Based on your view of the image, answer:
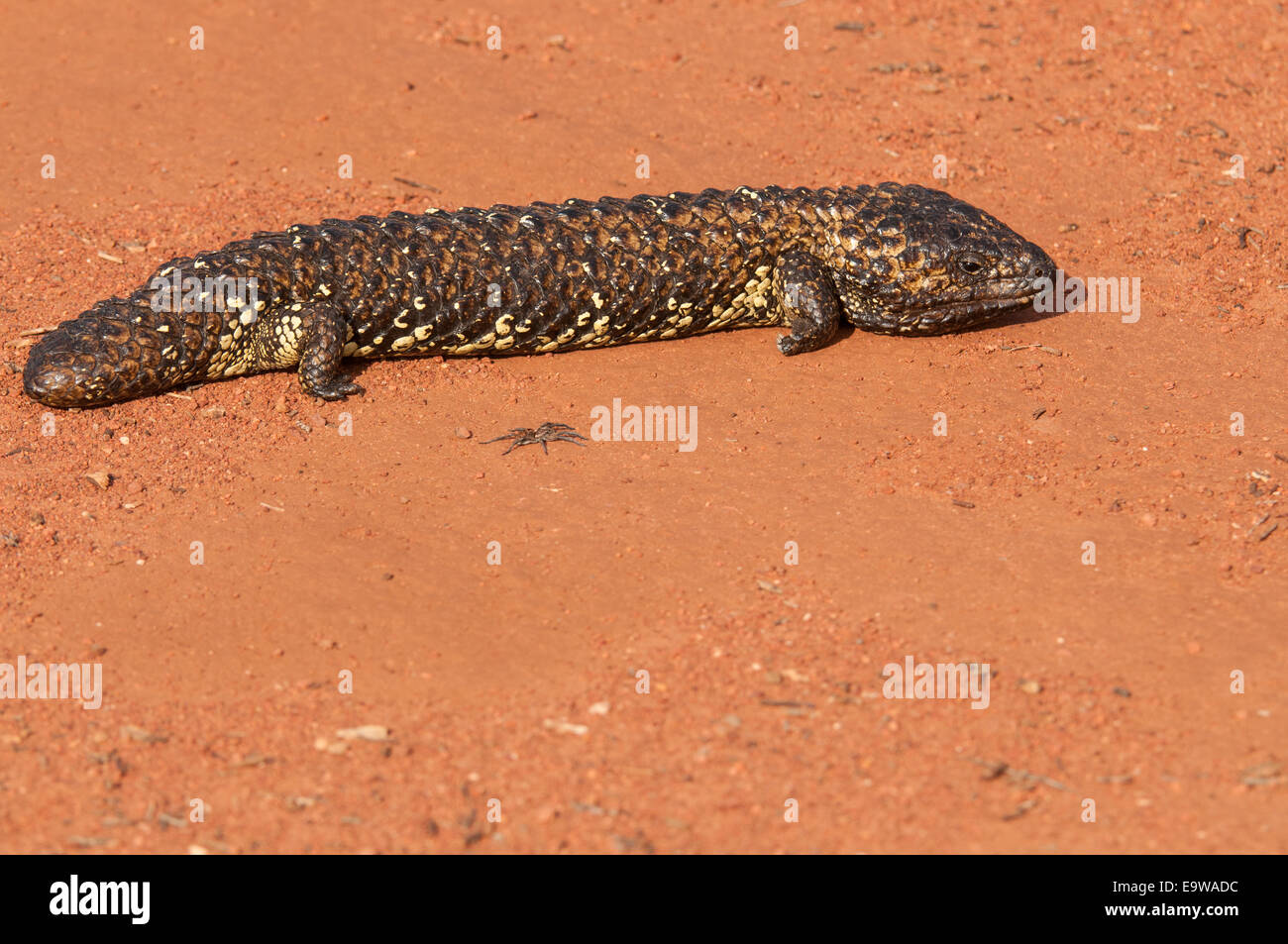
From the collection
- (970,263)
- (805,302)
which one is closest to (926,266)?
(970,263)

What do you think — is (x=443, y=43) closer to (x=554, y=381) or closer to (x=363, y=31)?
(x=363, y=31)

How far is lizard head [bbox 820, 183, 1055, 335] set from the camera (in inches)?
392

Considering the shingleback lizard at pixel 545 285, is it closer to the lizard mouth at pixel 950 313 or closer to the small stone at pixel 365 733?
the lizard mouth at pixel 950 313

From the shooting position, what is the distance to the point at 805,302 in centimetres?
995

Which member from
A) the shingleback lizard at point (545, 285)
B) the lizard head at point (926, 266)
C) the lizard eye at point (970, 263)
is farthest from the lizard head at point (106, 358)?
the lizard eye at point (970, 263)

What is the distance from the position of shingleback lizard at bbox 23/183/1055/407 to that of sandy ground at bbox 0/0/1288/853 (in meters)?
0.27

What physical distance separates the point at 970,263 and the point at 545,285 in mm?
3226

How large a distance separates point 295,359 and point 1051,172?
7.43m

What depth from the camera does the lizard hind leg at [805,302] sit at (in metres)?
9.96

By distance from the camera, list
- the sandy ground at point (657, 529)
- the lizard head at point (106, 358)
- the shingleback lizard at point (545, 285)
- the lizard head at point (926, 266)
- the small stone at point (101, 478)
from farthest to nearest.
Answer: the lizard head at point (926, 266) → the shingleback lizard at point (545, 285) → the lizard head at point (106, 358) → the small stone at point (101, 478) → the sandy ground at point (657, 529)

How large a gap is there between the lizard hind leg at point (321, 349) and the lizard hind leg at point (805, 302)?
10.8ft

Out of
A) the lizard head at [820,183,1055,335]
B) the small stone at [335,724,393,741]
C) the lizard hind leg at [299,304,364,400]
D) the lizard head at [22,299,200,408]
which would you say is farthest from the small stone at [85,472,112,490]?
the lizard head at [820,183,1055,335]

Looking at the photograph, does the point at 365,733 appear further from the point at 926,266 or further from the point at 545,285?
the point at 926,266

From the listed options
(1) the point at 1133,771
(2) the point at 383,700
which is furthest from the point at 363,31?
(1) the point at 1133,771
